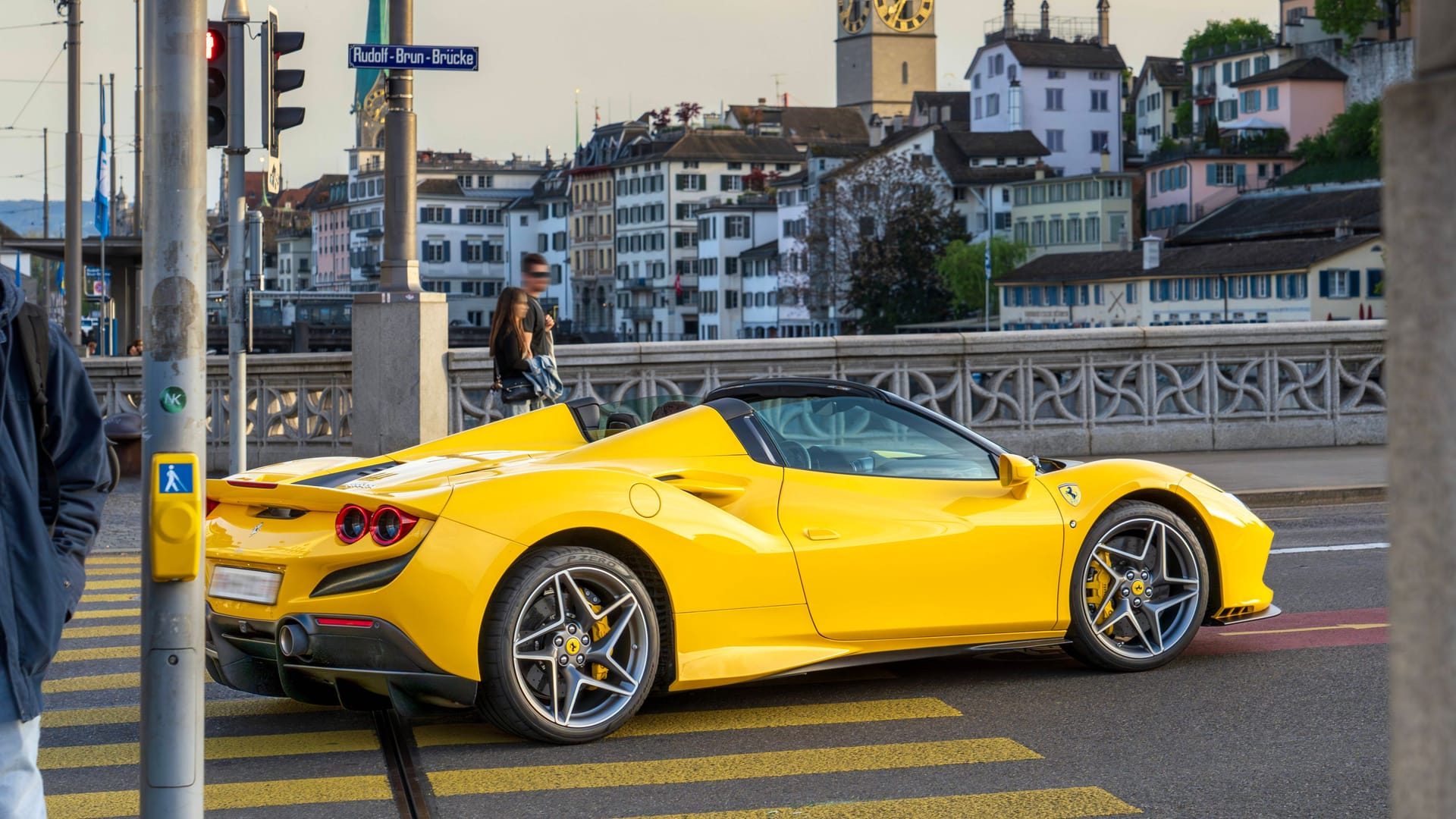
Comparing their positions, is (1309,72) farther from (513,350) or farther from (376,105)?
(513,350)

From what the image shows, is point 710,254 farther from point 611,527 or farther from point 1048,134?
A: point 611,527

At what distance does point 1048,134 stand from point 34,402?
5533 inches

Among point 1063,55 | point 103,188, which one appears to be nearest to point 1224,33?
point 1063,55

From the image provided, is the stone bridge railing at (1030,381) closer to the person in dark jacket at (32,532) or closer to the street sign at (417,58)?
the street sign at (417,58)

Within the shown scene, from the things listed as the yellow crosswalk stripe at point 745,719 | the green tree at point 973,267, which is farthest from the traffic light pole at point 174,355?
the green tree at point 973,267

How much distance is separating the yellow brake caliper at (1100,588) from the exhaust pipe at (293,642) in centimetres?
320

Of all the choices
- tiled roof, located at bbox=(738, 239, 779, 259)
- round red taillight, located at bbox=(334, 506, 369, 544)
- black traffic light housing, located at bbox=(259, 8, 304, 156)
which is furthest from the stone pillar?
tiled roof, located at bbox=(738, 239, 779, 259)

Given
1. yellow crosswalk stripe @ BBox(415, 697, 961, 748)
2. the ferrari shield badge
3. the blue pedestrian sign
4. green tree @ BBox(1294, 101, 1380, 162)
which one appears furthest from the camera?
green tree @ BBox(1294, 101, 1380, 162)

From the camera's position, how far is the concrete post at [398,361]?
16016 millimetres

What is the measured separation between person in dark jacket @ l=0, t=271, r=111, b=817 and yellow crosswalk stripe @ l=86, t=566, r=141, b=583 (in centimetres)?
841

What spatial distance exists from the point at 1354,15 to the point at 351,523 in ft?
428

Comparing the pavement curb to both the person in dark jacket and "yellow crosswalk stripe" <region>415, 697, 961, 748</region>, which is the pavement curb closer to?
"yellow crosswalk stripe" <region>415, 697, 961, 748</region>

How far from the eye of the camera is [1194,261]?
103m

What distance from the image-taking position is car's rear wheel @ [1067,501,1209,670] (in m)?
7.41
